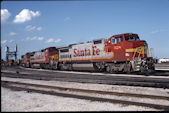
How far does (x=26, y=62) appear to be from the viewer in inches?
1588

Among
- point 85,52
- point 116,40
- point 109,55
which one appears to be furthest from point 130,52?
point 85,52

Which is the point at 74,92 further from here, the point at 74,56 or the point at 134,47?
the point at 74,56

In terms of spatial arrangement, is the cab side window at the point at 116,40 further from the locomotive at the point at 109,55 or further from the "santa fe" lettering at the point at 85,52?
the "santa fe" lettering at the point at 85,52

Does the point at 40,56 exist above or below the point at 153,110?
above

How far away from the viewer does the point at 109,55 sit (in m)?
17.0

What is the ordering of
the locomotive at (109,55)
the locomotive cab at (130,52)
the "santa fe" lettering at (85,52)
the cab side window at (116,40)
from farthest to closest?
the "santa fe" lettering at (85,52) → the cab side window at (116,40) → the locomotive at (109,55) → the locomotive cab at (130,52)

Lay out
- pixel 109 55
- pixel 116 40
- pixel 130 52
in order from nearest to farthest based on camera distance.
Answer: pixel 130 52, pixel 116 40, pixel 109 55

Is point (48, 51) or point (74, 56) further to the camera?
point (48, 51)

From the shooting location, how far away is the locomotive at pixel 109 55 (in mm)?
14633

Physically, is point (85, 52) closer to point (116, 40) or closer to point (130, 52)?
point (116, 40)

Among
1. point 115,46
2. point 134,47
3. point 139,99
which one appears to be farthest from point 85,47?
point 139,99

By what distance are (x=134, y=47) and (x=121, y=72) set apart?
332cm

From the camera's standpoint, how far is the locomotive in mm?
14633

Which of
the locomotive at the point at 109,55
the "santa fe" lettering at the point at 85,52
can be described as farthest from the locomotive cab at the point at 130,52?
the "santa fe" lettering at the point at 85,52
